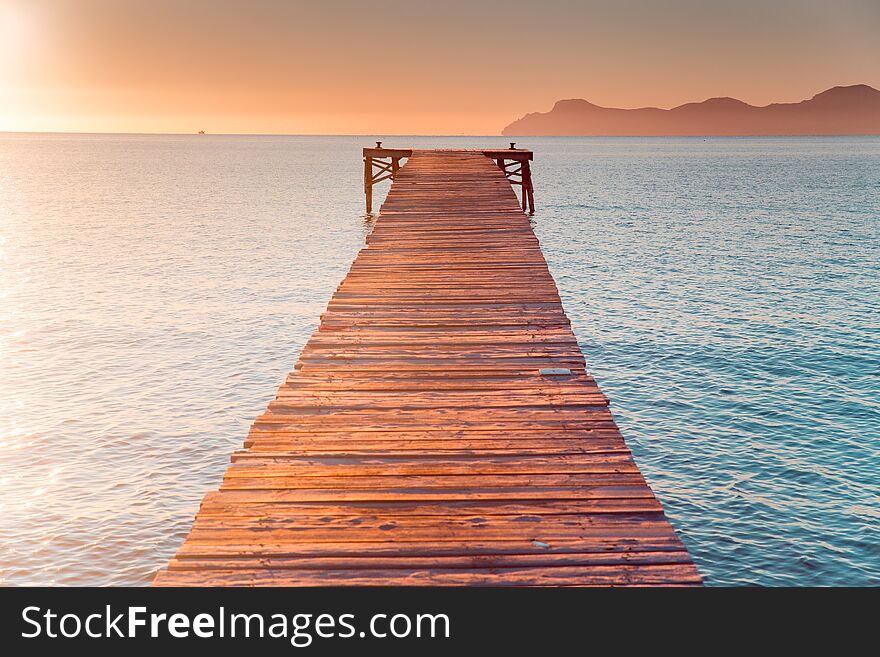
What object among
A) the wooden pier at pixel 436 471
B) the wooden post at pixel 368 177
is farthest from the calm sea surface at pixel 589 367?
the wooden pier at pixel 436 471

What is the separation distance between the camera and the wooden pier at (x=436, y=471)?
18.3 feet

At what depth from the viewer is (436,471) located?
6.91 m

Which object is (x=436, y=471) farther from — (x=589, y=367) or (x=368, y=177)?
(x=368, y=177)

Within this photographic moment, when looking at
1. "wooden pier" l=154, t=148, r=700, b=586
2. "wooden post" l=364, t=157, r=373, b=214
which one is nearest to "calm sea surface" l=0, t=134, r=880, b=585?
"wooden post" l=364, t=157, r=373, b=214

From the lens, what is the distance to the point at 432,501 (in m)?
6.46

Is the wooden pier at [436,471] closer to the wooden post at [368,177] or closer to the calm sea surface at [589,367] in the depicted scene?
the calm sea surface at [589,367]

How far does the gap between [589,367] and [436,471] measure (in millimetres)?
12330

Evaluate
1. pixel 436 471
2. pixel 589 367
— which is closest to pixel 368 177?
pixel 589 367

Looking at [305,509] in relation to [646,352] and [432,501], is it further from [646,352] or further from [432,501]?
[646,352]

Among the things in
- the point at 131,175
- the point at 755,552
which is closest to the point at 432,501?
the point at 755,552

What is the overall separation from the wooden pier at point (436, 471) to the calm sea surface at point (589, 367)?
3419mm

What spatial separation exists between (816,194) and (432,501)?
7284cm

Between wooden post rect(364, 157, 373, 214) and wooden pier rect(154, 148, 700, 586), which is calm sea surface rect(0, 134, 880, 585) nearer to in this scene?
wooden post rect(364, 157, 373, 214)

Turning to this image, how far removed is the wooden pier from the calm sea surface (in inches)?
135
